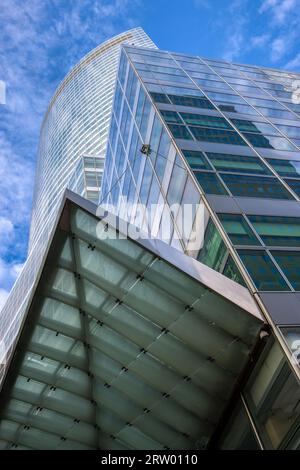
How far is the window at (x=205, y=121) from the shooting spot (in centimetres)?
1950

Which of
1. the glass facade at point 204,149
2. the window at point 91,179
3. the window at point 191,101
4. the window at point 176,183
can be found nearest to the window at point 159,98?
the glass facade at point 204,149

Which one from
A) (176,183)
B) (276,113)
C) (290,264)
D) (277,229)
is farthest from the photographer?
(276,113)

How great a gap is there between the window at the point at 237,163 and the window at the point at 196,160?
0.35 meters

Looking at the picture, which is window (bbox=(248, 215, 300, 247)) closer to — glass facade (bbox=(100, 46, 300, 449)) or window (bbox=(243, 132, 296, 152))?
glass facade (bbox=(100, 46, 300, 449))

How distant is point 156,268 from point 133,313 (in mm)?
1580

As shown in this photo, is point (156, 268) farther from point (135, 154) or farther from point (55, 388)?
point (135, 154)

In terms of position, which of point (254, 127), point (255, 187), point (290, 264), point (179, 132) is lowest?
point (290, 264)

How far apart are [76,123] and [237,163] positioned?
82.1 metres

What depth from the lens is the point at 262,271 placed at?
11.1 m

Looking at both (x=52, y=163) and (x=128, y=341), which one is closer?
(x=128, y=341)

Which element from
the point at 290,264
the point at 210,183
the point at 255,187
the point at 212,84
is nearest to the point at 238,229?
the point at 290,264

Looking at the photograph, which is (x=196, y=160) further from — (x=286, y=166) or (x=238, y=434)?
(x=238, y=434)
